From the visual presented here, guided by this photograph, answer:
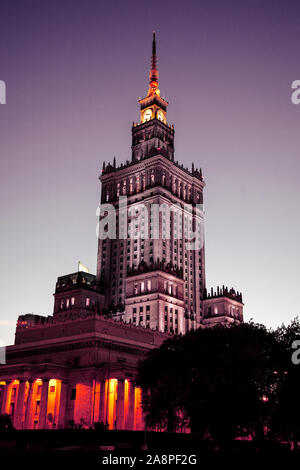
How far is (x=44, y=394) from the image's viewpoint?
→ 93.4m

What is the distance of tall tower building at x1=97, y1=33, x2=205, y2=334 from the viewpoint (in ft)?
483

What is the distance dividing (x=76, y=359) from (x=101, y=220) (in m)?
92.3

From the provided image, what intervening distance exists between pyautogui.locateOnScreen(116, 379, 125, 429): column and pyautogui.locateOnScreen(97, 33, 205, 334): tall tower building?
1952 inches

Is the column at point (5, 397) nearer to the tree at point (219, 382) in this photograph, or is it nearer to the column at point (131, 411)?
the column at point (131, 411)

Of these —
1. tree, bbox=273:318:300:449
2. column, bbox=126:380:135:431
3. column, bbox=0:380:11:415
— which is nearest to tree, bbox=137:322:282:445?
tree, bbox=273:318:300:449

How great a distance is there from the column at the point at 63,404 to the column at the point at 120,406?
11929 mm

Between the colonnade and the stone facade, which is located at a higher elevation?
the stone facade

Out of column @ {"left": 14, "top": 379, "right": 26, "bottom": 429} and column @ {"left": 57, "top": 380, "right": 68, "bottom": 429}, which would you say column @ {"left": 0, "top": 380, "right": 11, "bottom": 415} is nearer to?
column @ {"left": 14, "top": 379, "right": 26, "bottom": 429}

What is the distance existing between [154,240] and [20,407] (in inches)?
3254

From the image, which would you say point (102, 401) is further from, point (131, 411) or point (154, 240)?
point (154, 240)

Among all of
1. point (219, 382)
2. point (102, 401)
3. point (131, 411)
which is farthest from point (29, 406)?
point (219, 382)

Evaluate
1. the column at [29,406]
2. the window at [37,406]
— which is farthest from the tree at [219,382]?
the window at [37,406]

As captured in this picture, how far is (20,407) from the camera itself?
307 feet

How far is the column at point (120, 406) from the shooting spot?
90375mm
